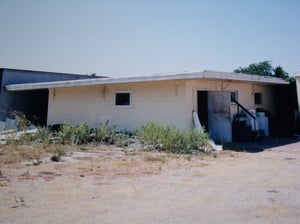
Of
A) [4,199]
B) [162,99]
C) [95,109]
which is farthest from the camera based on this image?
[95,109]

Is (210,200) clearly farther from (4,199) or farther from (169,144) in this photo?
(169,144)

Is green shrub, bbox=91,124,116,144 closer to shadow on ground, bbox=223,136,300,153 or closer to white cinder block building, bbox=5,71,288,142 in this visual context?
white cinder block building, bbox=5,71,288,142

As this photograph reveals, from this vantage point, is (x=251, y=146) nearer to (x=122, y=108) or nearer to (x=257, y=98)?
(x=122, y=108)

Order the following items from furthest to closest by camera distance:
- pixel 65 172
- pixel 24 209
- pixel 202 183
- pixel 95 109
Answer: pixel 95 109, pixel 65 172, pixel 202 183, pixel 24 209

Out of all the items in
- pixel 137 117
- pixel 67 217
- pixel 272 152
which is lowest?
pixel 67 217

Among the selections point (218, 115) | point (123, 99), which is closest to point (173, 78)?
point (218, 115)

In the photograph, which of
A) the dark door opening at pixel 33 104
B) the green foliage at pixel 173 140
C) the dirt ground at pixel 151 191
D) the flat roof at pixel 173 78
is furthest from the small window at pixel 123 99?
the dark door opening at pixel 33 104

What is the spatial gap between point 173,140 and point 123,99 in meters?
4.80

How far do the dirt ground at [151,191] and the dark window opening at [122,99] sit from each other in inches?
224

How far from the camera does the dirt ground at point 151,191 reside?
3.20m

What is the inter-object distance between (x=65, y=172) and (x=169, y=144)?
378 centimetres

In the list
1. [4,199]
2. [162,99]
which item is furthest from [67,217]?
[162,99]

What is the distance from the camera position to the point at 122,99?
12.8 meters

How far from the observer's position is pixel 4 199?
380 cm
